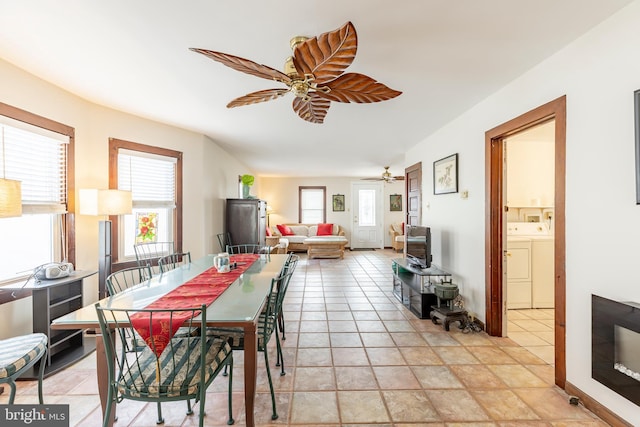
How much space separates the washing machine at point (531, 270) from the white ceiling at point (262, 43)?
186 centimetres

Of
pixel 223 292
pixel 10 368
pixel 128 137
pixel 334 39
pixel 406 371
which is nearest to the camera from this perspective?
pixel 334 39

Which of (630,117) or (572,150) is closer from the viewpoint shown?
(630,117)

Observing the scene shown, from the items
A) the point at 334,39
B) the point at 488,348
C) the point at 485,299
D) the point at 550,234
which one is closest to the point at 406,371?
the point at 488,348

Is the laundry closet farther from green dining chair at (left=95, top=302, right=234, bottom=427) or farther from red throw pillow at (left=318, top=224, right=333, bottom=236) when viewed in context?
red throw pillow at (left=318, top=224, right=333, bottom=236)

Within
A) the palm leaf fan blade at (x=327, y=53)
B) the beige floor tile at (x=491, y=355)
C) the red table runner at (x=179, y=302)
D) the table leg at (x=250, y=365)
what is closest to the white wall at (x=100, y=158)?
the red table runner at (x=179, y=302)

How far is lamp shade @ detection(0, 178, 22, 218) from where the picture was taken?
5.76 ft

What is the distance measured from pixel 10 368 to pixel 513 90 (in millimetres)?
4000

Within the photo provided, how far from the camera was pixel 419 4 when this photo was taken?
1559mm

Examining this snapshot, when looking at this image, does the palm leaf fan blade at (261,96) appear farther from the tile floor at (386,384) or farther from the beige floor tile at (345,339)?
the beige floor tile at (345,339)

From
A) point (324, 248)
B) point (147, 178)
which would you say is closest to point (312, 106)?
point (147, 178)

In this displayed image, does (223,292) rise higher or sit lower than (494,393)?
higher

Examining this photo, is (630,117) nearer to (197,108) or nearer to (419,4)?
(419,4)

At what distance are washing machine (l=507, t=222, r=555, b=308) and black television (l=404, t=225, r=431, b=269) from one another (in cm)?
95

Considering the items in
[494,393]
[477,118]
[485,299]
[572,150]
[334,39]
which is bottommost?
[494,393]
